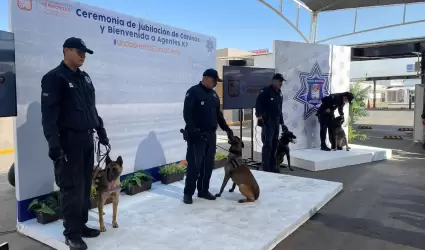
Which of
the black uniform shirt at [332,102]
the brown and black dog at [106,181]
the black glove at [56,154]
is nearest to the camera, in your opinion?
the black glove at [56,154]

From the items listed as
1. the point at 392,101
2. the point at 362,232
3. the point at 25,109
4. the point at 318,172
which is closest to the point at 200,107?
the point at 25,109

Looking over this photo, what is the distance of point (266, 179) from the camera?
19.6 ft

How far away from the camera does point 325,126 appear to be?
8406 millimetres

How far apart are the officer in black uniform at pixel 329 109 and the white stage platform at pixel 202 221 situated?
3.15 m

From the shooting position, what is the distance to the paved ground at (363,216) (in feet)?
11.8

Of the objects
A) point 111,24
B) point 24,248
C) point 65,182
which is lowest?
point 24,248

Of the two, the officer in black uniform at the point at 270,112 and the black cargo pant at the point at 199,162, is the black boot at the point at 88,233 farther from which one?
the officer in black uniform at the point at 270,112

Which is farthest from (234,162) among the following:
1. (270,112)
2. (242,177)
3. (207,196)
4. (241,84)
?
(241,84)

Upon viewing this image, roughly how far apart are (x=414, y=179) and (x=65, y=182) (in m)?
6.17

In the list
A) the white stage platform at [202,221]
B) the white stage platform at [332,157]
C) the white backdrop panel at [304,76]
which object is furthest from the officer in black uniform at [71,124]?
the white backdrop panel at [304,76]

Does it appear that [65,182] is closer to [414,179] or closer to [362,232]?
[362,232]

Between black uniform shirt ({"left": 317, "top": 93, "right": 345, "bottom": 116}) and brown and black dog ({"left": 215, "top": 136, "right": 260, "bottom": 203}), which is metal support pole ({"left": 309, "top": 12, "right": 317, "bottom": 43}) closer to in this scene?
black uniform shirt ({"left": 317, "top": 93, "right": 345, "bottom": 116})

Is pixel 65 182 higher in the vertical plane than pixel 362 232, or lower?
higher

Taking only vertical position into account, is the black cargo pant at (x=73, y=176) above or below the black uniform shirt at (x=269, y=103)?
below
